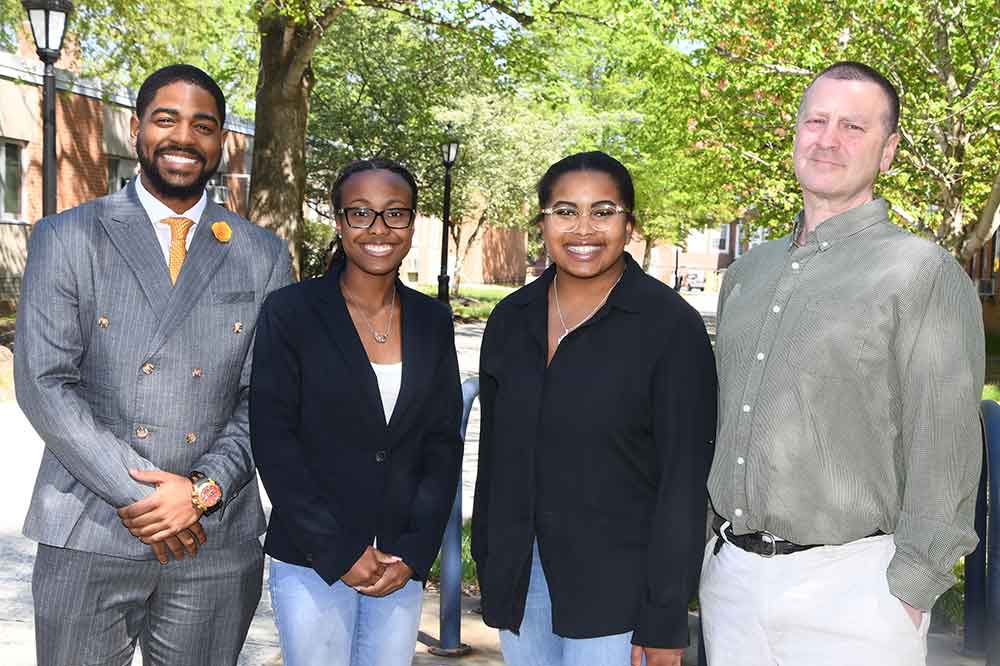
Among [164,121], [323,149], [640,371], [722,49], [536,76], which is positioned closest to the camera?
[640,371]

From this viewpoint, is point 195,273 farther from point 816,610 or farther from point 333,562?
point 816,610

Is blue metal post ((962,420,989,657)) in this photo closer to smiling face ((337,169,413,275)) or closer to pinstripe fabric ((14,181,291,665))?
smiling face ((337,169,413,275))

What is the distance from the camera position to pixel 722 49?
52.8 feet

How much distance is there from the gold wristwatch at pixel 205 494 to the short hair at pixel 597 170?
1.25m

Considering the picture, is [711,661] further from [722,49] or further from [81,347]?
[722,49]

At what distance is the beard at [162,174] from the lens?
3082 millimetres

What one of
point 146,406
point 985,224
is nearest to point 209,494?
point 146,406

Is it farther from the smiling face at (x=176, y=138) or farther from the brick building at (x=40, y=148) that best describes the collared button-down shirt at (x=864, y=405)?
the brick building at (x=40, y=148)

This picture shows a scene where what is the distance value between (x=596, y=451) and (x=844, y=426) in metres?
0.64

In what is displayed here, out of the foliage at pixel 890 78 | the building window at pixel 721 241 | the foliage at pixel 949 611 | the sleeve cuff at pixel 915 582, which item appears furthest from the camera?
the building window at pixel 721 241

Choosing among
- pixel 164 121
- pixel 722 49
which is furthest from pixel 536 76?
pixel 164 121

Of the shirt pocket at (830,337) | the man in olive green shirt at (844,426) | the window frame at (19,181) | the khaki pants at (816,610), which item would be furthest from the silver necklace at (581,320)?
the window frame at (19,181)

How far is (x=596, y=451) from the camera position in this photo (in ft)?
9.25

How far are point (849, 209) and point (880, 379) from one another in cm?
50
